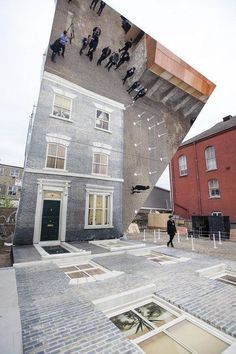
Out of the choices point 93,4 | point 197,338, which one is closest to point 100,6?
point 93,4

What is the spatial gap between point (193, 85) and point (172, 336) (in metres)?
18.1

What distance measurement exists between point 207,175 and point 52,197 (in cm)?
1815

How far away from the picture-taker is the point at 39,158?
10.8m

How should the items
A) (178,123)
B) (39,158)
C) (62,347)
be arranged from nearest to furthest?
1. (62,347)
2. (39,158)
3. (178,123)

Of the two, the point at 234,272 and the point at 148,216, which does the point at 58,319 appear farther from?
the point at 148,216

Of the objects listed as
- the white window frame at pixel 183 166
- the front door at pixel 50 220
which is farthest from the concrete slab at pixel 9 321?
the white window frame at pixel 183 166

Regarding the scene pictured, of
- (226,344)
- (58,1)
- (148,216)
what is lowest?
(226,344)

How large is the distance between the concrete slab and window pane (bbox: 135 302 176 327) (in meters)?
2.15

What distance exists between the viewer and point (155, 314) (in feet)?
11.4

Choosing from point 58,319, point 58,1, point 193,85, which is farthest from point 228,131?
point 58,319

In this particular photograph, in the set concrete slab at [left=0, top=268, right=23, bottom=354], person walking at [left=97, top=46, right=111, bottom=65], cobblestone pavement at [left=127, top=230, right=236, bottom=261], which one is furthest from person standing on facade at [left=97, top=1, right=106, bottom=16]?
concrete slab at [left=0, top=268, right=23, bottom=354]

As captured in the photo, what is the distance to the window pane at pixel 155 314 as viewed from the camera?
3.24m

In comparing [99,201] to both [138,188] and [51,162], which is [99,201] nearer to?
[138,188]

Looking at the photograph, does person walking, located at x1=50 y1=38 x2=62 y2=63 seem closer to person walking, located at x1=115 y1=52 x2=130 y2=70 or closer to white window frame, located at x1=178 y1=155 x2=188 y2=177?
person walking, located at x1=115 y1=52 x2=130 y2=70
